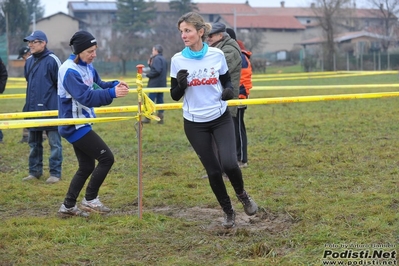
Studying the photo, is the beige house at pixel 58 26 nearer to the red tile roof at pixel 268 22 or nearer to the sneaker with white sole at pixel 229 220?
the red tile roof at pixel 268 22

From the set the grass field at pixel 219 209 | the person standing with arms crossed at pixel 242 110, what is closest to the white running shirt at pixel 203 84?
the grass field at pixel 219 209

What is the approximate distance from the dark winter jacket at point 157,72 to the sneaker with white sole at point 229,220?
9.24 meters

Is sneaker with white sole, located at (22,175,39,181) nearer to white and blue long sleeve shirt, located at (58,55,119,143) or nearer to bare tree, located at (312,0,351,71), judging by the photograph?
white and blue long sleeve shirt, located at (58,55,119,143)

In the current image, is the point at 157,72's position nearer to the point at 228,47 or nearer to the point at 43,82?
the point at 43,82

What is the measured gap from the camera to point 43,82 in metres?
8.69

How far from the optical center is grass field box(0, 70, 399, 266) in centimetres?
534

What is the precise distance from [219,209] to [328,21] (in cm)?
5135

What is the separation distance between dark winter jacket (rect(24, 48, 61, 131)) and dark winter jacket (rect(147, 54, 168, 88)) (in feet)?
21.1

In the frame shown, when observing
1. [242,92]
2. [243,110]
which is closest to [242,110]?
[243,110]

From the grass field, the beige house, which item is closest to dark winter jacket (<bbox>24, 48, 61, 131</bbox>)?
the grass field

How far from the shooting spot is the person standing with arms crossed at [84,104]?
6.20 meters

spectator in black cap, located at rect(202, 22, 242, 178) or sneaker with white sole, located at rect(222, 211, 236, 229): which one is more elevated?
spectator in black cap, located at rect(202, 22, 242, 178)

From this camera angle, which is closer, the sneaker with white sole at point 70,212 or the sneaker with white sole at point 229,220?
the sneaker with white sole at point 229,220

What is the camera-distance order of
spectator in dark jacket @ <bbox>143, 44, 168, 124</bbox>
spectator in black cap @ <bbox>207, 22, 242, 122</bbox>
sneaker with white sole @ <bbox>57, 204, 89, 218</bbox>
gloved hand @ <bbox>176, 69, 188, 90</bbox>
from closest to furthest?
gloved hand @ <bbox>176, 69, 188, 90</bbox>, sneaker with white sole @ <bbox>57, 204, 89, 218</bbox>, spectator in black cap @ <bbox>207, 22, 242, 122</bbox>, spectator in dark jacket @ <bbox>143, 44, 168, 124</bbox>
